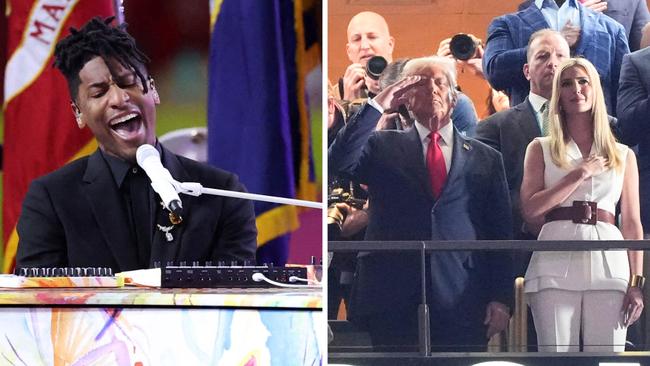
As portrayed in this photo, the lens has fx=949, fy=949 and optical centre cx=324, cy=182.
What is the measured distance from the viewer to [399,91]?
283 centimetres

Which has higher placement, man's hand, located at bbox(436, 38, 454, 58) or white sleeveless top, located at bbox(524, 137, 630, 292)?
man's hand, located at bbox(436, 38, 454, 58)

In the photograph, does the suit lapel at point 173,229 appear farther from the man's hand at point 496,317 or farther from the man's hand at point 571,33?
the man's hand at point 571,33

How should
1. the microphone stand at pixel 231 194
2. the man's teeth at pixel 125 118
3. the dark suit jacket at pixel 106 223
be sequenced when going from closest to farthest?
the microphone stand at pixel 231 194 < the dark suit jacket at pixel 106 223 < the man's teeth at pixel 125 118

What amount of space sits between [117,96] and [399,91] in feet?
6.33

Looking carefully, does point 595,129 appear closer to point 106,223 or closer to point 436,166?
point 436,166

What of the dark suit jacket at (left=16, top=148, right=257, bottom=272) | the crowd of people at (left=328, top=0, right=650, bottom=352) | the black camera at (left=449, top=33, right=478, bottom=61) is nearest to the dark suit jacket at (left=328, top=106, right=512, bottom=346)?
the crowd of people at (left=328, top=0, right=650, bottom=352)

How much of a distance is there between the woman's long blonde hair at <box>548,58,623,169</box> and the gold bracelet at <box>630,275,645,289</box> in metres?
0.32

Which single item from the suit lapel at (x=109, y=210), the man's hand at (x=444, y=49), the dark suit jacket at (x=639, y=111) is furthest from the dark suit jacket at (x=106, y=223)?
the dark suit jacket at (x=639, y=111)

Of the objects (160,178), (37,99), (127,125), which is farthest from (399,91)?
(37,99)

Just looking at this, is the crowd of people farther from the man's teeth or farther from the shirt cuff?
the man's teeth

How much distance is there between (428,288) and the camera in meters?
2.81

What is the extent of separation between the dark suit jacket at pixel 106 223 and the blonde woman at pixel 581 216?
1728 mm

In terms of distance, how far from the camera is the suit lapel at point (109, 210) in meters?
4.25

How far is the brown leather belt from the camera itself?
109 inches
